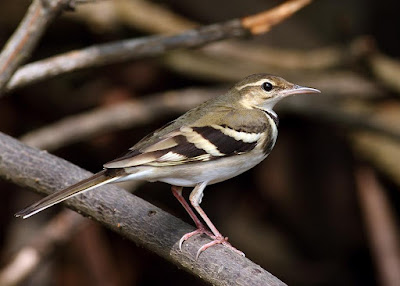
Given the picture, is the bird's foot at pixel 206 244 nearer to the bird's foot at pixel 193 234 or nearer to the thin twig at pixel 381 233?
the bird's foot at pixel 193 234

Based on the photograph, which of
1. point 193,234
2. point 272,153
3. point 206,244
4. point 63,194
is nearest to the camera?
point 63,194

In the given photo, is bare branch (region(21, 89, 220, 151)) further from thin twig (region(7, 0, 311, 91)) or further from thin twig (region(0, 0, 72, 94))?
thin twig (region(0, 0, 72, 94))

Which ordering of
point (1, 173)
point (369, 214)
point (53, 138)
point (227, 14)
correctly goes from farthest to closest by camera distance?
point (227, 14) < point (369, 214) < point (53, 138) < point (1, 173)

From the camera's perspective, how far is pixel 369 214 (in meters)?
6.57

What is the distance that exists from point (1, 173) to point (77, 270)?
3.33 metres

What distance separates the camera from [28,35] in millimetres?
3951

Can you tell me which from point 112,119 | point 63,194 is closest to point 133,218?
point 63,194

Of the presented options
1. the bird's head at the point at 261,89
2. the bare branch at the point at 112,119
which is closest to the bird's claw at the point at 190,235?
the bird's head at the point at 261,89

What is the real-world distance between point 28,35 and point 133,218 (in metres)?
1.18

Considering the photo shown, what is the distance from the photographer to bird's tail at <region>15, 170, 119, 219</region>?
125 inches

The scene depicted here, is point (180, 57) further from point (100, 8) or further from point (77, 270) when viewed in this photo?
point (77, 270)

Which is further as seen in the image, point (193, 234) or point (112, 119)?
point (112, 119)

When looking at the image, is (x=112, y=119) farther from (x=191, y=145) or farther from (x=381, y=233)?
(x=191, y=145)

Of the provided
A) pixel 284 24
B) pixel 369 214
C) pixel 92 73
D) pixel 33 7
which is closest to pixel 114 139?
pixel 92 73
